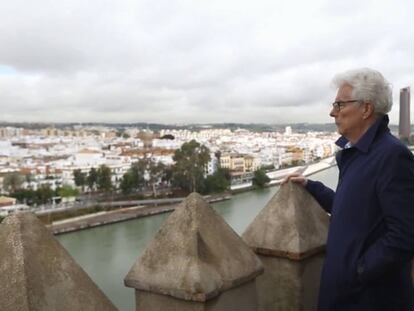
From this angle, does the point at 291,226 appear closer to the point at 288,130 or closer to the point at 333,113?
the point at 333,113

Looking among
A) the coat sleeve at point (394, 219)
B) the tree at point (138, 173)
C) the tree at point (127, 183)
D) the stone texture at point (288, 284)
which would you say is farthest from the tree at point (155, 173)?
the coat sleeve at point (394, 219)

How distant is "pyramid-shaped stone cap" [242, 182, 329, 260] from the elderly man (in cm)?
26

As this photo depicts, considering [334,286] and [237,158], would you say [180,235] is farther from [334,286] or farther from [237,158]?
[237,158]

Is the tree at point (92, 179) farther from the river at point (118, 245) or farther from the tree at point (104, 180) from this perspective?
the river at point (118, 245)

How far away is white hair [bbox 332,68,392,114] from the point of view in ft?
3.23

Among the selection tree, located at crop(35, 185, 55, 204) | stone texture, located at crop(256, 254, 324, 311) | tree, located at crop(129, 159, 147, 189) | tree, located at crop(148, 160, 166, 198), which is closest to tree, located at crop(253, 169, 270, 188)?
tree, located at crop(148, 160, 166, 198)

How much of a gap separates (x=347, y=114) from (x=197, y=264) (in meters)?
0.42

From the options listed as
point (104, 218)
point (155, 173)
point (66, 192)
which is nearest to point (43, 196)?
point (66, 192)

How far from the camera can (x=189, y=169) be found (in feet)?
94.9

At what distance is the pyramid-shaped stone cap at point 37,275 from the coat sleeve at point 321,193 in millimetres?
635

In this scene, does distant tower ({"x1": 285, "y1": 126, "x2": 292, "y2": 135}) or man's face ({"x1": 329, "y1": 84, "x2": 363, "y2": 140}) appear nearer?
man's face ({"x1": 329, "y1": 84, "x2": 363, "y2": 140})

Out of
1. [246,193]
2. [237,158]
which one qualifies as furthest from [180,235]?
[237,158]

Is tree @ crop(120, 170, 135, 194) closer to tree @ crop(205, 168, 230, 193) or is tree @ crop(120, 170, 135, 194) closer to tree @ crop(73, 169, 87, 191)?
tree @ crop(73, 169, 87, 191)

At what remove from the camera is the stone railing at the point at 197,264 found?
854 mm
